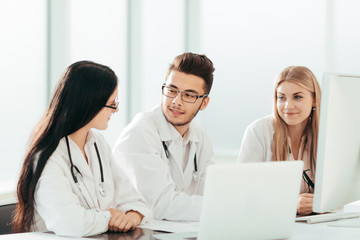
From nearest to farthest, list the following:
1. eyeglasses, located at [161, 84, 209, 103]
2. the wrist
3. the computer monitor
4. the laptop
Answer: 1. the laptop
2. the computer monitor
3. the wrist
4. eyeglasses, located at [161, 84, 209, 103]

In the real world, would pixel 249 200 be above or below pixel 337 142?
below

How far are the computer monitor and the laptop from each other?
0.10 metres

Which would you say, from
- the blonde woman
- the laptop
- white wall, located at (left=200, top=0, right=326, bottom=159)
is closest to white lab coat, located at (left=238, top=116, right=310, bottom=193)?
the blonde woman

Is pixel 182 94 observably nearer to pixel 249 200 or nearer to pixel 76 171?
pixel 76 171

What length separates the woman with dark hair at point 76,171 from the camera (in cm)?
181

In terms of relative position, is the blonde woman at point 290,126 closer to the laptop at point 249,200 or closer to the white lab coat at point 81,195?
the white lab coat at point 81,195

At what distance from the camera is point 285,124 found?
2936mm

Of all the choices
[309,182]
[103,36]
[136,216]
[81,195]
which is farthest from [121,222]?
[103,36]

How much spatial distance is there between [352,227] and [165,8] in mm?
3836

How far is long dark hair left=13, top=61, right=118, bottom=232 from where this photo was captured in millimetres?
1870

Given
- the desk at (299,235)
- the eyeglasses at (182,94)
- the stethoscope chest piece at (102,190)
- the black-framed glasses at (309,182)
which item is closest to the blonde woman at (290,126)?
the black-framed glasses at (309,182)

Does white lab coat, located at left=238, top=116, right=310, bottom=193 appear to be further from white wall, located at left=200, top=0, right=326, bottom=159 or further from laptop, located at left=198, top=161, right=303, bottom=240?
white wall, located at left=200, top=0, right=326, bottom=159

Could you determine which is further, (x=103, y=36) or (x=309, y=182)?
(x=103, y=36)

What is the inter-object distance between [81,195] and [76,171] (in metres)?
0.10
